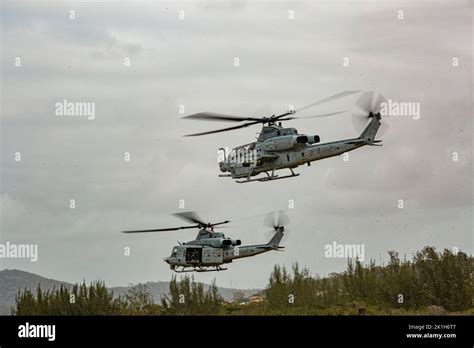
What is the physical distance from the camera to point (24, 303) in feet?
300

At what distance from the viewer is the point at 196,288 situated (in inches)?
3526
